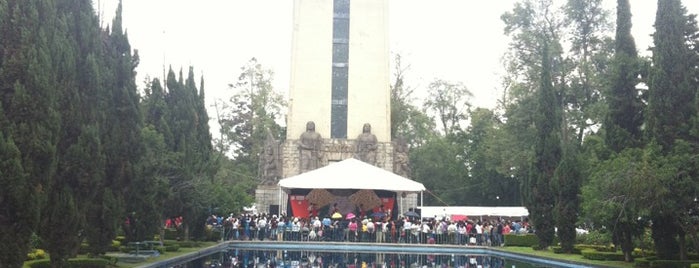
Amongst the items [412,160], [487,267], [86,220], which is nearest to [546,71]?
[487,267]

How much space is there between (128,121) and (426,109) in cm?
3808

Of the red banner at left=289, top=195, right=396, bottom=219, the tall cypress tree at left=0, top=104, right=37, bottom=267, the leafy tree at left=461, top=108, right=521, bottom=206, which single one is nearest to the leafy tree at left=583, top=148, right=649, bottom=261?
the tall cypress tree at left=0, top=104, right=37, bottom=267

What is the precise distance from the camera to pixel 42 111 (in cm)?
1203

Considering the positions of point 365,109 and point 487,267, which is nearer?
point 487,267

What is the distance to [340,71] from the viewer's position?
39656mm

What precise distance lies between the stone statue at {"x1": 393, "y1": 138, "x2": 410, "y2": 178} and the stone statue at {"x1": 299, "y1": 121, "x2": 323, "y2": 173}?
3935mm

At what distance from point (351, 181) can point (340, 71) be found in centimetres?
1194

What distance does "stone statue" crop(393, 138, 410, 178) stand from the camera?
38031 mm

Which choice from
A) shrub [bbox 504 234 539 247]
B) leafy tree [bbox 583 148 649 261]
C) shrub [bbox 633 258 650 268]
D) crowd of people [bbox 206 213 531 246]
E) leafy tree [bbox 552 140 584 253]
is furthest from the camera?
crowd of people [bbox 206 213 531 246]

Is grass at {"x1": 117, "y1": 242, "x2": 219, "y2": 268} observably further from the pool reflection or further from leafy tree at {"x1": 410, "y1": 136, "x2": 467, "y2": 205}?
leafy tree at {"x1": 410, "y1": 136, "x2": 467, "y2": 205}

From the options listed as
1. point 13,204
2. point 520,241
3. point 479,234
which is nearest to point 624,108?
point 520,241

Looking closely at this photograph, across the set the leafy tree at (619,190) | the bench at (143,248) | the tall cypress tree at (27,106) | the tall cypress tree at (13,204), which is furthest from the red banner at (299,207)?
the tall cypress tree at (13,204)

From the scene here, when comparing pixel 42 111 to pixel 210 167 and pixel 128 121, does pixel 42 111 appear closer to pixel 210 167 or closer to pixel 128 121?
pixel 128 121

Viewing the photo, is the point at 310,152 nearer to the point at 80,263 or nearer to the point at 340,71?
the point at 340,71
